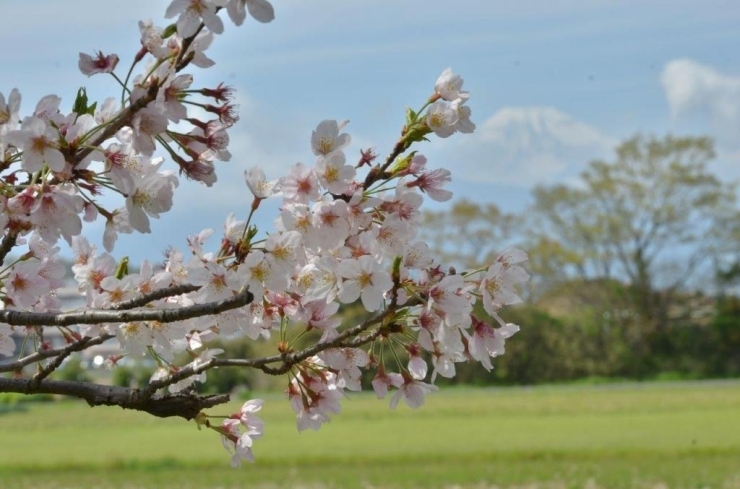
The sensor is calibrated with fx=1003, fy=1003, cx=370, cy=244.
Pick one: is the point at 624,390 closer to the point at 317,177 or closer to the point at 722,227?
the point at 722,227

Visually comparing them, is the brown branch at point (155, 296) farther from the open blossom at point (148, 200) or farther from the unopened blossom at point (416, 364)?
the unopened blossom at point (416, 364)

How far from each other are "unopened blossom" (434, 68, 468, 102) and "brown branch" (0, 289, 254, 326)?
1.27 feet

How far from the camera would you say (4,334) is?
1.48 meters

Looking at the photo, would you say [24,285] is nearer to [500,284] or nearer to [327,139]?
[327,139]

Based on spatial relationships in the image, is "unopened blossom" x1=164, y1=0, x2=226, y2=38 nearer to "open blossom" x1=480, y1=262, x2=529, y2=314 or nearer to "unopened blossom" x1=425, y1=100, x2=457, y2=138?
"unopened blossom" x1=425, y1=100, x2=457, y2=138

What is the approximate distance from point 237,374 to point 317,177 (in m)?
23.0

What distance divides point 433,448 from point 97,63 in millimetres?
11082

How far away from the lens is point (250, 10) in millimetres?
1057

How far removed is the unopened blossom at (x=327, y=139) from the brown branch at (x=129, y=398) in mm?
367

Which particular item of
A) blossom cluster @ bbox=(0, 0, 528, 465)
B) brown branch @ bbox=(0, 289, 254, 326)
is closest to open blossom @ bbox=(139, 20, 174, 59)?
blossom cluster @ bbox=(0, 0, 528, 465)

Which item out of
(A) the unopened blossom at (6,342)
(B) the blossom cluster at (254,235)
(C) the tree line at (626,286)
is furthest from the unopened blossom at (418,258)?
(C) the tree line at (626,286)

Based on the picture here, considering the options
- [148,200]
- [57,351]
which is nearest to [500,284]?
[148,200]

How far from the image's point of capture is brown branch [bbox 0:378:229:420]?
1329 mm

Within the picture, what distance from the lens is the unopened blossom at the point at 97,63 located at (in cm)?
118
